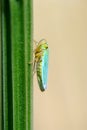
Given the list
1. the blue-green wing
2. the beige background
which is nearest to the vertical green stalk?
the blue-green wing

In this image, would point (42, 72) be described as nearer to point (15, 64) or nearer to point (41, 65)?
point (41, 65)

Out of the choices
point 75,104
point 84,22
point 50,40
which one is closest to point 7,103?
point 50,40

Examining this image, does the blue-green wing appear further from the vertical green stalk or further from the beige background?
the beige background

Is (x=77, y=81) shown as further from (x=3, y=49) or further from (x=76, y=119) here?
(x=3, y=49)

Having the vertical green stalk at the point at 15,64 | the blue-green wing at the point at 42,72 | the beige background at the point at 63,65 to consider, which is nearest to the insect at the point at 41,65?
the blue-green wing at the point at 42,72

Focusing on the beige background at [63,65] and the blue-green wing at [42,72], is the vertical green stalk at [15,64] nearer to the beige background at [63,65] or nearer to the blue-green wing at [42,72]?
the blue-green wing at [42,72]
